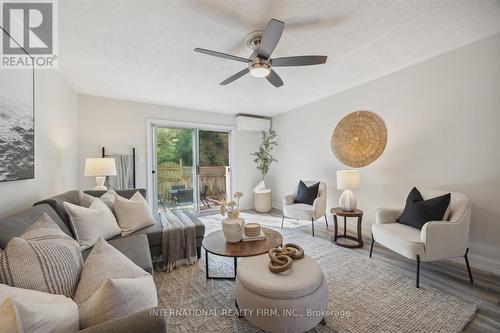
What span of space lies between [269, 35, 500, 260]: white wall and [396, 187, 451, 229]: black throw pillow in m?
0.48

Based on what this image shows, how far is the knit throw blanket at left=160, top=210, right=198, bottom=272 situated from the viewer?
229 cm

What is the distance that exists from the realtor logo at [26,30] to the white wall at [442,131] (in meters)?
3.87

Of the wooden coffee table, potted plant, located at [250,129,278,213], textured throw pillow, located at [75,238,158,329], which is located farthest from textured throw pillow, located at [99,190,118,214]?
potted plant, located at [250,129,278,213]

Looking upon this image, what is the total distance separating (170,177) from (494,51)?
5075mm

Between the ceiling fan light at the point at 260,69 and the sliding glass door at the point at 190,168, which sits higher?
the ceiling fan light at the point at 260,69

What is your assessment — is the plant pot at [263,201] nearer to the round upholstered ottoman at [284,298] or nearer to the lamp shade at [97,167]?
the lamp shade at [97,167]

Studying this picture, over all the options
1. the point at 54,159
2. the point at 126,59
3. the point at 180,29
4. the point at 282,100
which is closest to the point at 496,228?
the point at 282,100

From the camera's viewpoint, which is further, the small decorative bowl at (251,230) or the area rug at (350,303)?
the small decorative bowl at (251,230)

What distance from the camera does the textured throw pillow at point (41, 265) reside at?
868mm

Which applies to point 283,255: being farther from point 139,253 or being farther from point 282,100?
point 282,100

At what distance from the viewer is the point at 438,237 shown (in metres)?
1.93

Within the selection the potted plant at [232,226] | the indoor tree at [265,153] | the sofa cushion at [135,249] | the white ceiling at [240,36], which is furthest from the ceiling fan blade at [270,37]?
the indoor tree at [265,153]

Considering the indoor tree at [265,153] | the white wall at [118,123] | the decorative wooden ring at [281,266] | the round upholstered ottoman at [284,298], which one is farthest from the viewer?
the indoor tree at [265,153]

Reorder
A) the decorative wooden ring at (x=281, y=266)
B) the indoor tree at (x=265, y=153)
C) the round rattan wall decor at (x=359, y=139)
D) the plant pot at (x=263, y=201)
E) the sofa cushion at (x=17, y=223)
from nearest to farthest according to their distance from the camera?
the sofa cushion at (x=17, y=223) < the decorative wooden ring at (x=281, y=266) < the round rattan wall decor at (x=359, y=139) < the plant pot at (x=263, y=201) < the indoor tree at (x=265, y=153)
